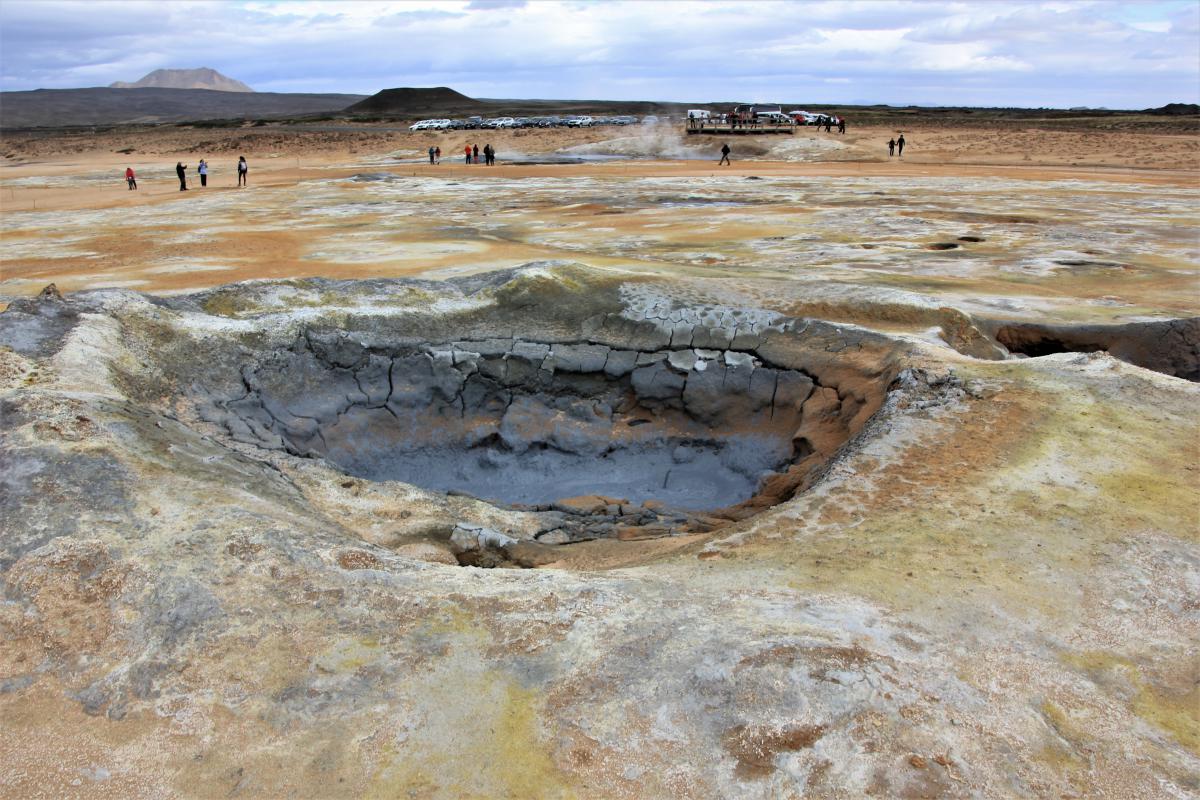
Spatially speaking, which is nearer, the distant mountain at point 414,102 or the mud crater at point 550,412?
the mud crater at point 550,412

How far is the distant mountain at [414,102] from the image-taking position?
98.6 metres

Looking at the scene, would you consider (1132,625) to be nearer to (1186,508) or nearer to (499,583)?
(1186,508)

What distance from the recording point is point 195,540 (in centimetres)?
434

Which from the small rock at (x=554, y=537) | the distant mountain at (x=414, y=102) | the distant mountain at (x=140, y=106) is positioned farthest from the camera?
the distant mountain at (x=140, y=106)

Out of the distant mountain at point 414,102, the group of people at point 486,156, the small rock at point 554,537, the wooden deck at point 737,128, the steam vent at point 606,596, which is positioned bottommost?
the small rock at point 554,537

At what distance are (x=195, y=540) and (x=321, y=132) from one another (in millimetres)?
60441

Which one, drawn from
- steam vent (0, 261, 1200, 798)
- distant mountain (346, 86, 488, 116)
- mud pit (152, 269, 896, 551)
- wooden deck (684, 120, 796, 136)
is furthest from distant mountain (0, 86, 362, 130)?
steam vent (0, 261, 1200, 798)

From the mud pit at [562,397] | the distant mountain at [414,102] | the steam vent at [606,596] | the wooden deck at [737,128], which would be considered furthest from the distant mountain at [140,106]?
the steam vent at [606,596]

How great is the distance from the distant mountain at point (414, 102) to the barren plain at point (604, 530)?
297ft

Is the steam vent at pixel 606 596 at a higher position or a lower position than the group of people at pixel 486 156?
lower

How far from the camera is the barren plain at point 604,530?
3.23 metres

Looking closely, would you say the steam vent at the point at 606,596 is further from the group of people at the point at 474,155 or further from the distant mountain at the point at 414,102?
the distant mountain at the point at 414,102

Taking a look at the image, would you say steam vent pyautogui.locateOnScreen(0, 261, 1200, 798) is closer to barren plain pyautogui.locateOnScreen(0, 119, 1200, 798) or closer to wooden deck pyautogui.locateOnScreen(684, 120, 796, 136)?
barren plain pyautogui.locateOnScreen(0, 119, 1200, 798)

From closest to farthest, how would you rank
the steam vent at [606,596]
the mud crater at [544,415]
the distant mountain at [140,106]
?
the steam vent at [606,596]
the mud crater at [544,415]
the distant mountain at [140,106]
